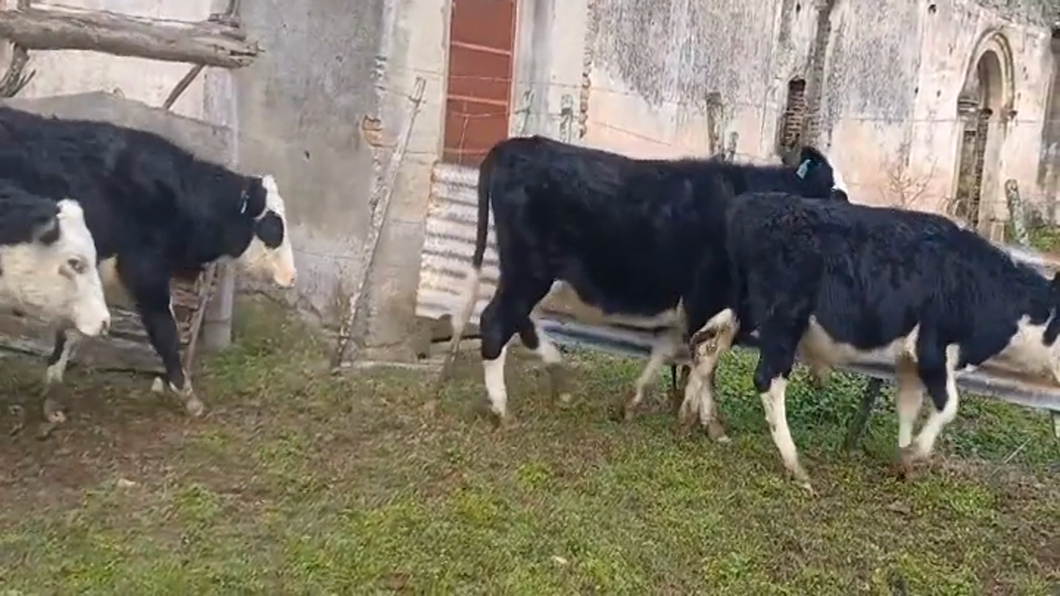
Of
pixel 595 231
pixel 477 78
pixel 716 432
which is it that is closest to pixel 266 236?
pixel 595 231

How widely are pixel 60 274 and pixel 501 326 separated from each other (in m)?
2.33

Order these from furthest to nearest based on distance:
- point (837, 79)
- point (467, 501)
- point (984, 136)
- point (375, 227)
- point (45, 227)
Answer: point (984, 136) < point (837, 79) < point (375, 227) < point (45, 227) < point (467, 501)

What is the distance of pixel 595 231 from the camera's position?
700 centimetres

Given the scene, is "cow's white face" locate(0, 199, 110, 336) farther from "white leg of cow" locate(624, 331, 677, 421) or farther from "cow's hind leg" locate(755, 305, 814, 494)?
"cow's hind leg" locate(755, 305, 814, 494)

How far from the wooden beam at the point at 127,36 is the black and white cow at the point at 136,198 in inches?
18.2

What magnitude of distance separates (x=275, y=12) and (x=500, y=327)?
3.19m

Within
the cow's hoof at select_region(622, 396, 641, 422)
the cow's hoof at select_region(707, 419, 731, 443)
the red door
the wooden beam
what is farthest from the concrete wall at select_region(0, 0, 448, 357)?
the cow's hoof at select_region(707, 419, 731, 443)

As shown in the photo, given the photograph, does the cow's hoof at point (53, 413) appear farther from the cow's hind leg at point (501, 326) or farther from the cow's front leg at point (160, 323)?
the cow's hind leg at point (501, 326)

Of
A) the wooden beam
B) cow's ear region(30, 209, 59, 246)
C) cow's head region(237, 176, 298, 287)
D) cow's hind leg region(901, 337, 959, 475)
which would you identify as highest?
the wooden beam

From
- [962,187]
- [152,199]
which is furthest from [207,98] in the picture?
[962,187]

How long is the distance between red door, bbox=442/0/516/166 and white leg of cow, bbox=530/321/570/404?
2.12 meters

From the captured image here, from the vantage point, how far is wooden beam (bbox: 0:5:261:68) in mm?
6699

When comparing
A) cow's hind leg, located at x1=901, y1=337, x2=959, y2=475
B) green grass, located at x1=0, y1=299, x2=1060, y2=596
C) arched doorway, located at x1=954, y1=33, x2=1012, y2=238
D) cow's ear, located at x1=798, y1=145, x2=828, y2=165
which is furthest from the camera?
arched doorway, located at x1=954, y1=33, x2=1012, y2=238

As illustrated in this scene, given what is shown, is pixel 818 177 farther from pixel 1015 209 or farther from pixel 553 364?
pixel 1015 209
